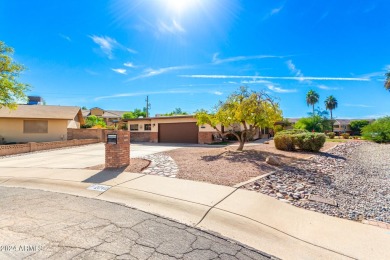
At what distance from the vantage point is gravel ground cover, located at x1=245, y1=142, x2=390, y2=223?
16.3 ft

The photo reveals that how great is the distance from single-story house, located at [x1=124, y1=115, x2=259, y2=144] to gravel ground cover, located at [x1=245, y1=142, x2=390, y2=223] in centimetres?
1158

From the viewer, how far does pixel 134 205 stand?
14.8 ft

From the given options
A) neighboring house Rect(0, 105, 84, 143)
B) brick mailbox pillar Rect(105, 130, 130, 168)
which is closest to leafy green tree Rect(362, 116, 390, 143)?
brick mailbox pillar Rect(105, 130, 130, 168)

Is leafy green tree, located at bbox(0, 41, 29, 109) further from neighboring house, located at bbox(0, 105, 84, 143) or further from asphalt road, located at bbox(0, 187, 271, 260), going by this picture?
asphalt road, located at bbox(0, 187, 271, 260)

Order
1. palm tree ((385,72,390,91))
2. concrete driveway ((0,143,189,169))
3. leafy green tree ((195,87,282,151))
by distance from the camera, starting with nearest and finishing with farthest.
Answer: concrete driveway ((0,143,189,169)) → leafy green tree ((195,87,282,151)) → palm tree ((385,72,390,91))

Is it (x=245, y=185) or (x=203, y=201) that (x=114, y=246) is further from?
(x=245, y=185)

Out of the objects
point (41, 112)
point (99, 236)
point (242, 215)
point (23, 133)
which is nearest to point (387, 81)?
point (242, 215)

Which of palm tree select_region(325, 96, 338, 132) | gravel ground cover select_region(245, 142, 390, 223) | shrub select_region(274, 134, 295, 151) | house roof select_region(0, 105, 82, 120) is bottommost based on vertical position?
gravel ground cover select_region(245, 142, 390, 223)

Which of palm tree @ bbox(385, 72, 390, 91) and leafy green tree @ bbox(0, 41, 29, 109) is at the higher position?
palm tree @ bbox(385, 72, 390, 91)

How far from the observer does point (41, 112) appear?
21.8 meters

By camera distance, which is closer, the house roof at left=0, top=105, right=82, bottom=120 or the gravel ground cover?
the gravel ground cover

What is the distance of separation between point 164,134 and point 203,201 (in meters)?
18.3

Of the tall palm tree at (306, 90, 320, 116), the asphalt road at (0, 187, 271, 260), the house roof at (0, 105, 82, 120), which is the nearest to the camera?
the asphalt road at (0, 187, 271, 260)

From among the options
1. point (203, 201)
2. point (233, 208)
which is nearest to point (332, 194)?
point (233, 208)
